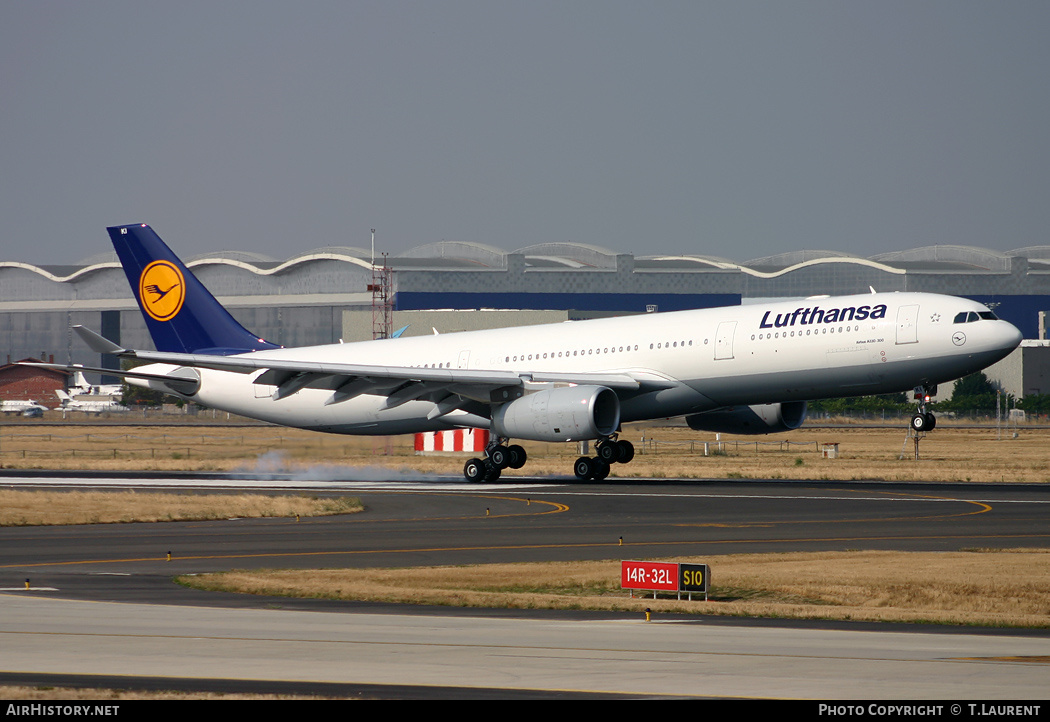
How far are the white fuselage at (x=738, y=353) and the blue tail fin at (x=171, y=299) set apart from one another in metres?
4.66

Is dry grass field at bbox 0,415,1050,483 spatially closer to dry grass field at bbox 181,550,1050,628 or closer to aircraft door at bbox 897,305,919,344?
aircraft door at bbox 897,305,919,344

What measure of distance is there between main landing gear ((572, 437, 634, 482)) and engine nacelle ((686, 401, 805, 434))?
321cm

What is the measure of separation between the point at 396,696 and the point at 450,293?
13755cm

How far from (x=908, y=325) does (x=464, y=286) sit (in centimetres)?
11092

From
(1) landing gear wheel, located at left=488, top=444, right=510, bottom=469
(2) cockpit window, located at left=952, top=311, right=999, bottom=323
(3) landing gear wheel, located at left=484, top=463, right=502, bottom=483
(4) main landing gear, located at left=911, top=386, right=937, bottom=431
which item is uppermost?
(2) cockpit window, located at left=952, top=311, right=999, bottom=323

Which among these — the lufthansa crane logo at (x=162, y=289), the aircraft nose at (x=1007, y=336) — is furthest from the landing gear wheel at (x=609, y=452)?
the lufthansa crane logo at (x=162, y=289)

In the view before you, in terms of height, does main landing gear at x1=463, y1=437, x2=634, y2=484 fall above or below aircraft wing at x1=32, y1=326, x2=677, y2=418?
below

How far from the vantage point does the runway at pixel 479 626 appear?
511 inches

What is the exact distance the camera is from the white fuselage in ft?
135

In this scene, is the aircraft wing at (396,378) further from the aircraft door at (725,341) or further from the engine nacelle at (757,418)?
the engine nacelle at (757,418)

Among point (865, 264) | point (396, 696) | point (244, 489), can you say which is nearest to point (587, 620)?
point (396, 696)

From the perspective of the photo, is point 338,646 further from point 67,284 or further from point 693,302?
point 67,284

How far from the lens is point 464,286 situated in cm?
15025

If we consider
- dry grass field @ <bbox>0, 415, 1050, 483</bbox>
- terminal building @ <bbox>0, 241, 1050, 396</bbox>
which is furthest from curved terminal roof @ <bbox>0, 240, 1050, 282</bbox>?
dry grass field @ <bbox>0, 415, 1050, 483</bbox>
